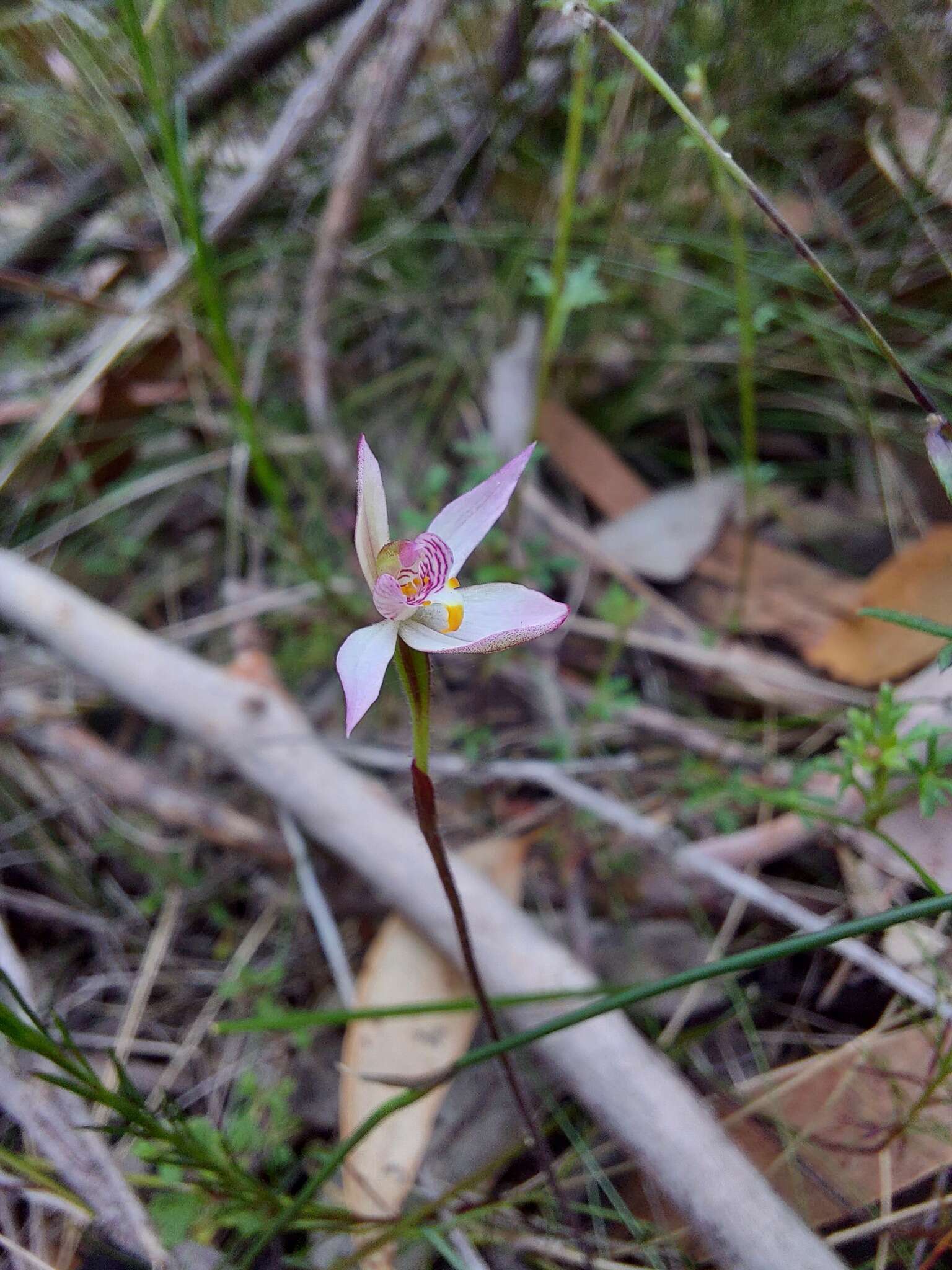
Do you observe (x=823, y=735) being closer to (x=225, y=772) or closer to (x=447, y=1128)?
(x=447, y=1128)

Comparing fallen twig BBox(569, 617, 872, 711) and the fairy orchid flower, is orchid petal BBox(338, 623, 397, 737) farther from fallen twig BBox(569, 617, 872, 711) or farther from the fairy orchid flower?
fallen twig BBox(569, 617, 872, 711)

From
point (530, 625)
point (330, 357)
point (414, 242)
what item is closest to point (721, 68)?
point (414, 242)

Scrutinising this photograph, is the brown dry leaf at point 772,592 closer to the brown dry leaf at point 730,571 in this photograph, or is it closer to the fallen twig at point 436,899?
the brown dry leaf at point 730,571

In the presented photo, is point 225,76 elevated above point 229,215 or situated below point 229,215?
above

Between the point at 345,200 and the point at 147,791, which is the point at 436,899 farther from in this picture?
the point at 345,200

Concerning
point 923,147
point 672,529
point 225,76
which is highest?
point 225,76

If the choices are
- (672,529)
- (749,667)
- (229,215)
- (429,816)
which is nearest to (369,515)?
(429,816)
